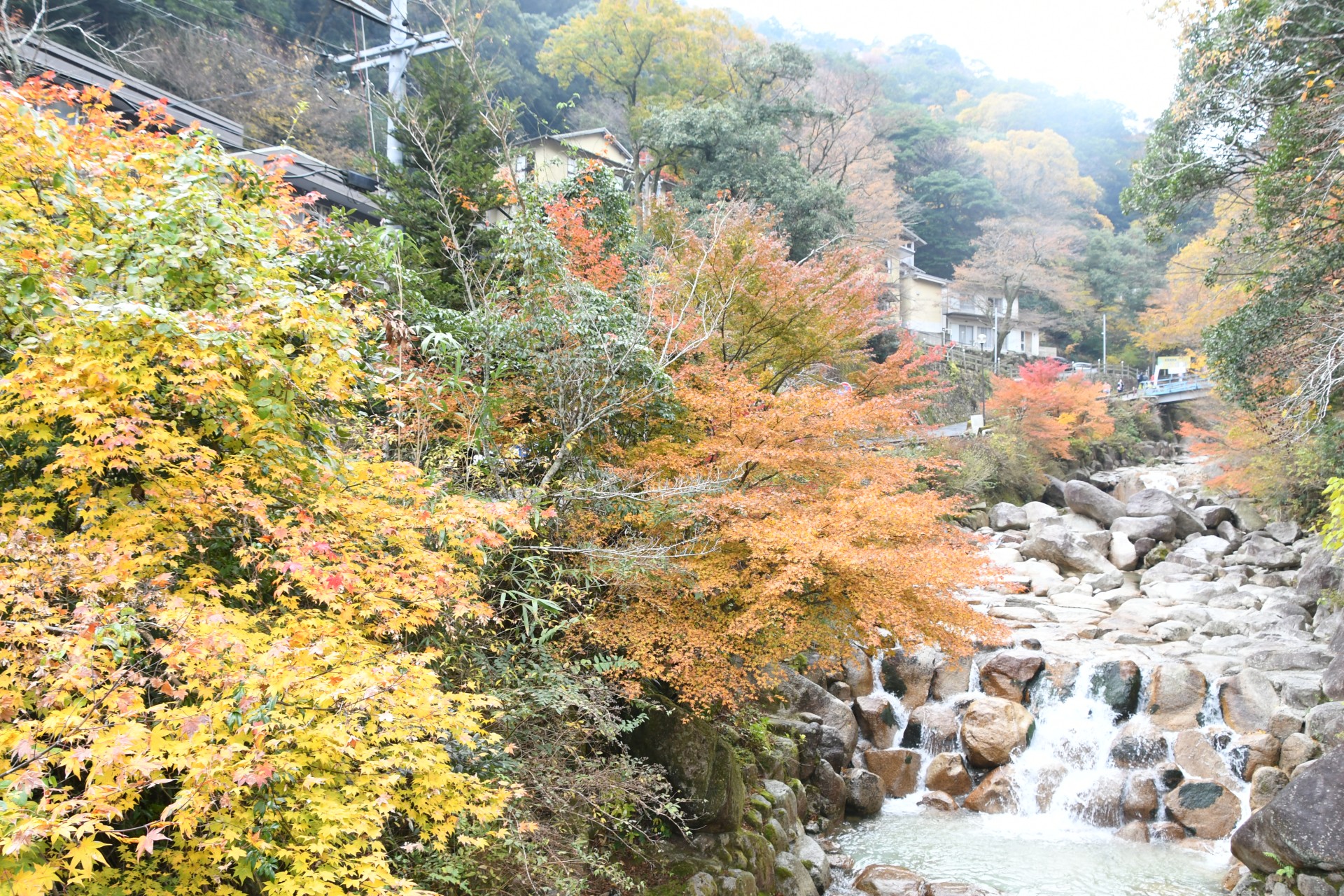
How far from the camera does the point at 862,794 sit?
11.4m

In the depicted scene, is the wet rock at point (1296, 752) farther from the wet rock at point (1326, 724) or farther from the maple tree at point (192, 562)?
the maple tree at point (192, 562)

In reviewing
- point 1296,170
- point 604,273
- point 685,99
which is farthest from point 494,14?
point 1296,170

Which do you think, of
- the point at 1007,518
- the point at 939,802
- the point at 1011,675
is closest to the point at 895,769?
the point at 939,802

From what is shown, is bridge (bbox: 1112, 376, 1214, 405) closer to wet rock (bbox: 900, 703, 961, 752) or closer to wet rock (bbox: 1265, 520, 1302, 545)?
wet rock (bbox: 1265, 520, 1302, 545)

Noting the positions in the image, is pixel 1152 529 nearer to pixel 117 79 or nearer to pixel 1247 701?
pixel 1247 701

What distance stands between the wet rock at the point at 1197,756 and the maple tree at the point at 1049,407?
1709 centimetres

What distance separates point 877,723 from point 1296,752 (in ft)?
19.1

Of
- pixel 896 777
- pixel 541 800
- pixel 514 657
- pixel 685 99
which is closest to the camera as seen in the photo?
pixel 541 800

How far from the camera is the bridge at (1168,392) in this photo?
3500cm

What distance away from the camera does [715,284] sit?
35.6 feet

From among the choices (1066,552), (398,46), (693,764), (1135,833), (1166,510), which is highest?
(398,46)

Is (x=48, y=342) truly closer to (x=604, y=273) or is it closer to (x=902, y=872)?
(x=604, y=273)

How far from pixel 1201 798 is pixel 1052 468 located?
2019 cm

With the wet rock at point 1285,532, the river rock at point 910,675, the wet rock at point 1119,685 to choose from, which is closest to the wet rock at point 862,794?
the river rock at point 910,675
